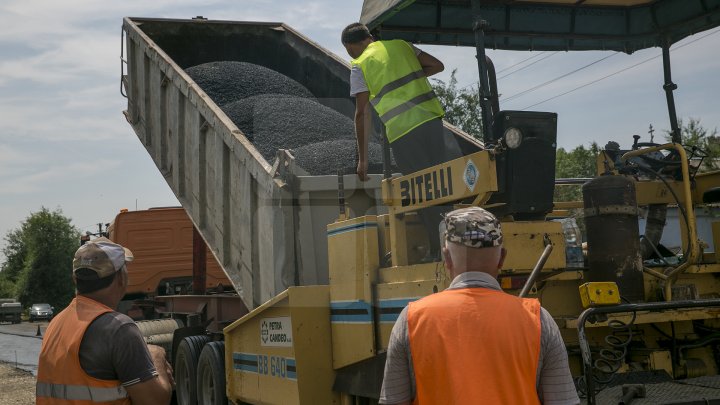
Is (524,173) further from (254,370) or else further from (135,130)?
(135,130)

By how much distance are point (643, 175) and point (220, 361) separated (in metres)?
3.39

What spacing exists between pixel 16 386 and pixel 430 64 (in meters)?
9.50

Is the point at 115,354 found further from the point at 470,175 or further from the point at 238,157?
the point at 238,157

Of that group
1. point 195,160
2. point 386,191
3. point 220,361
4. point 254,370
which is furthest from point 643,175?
point 195,160

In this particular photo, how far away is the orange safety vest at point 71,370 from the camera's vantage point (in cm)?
279

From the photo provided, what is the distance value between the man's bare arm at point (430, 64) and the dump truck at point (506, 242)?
111 millimetres

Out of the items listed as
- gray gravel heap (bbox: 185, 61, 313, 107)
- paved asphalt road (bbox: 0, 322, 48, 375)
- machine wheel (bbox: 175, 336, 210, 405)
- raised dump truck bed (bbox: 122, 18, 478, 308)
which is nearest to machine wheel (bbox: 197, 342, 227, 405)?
machine wheel (bbox: 175, 336, 210, 405)

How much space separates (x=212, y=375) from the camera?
661cm

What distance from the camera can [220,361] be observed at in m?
6.55

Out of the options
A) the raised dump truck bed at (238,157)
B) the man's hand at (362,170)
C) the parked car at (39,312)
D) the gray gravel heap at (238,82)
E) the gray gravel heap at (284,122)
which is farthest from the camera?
the parked car at (39,312)

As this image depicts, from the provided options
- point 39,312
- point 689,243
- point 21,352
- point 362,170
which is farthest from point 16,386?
point 39,312

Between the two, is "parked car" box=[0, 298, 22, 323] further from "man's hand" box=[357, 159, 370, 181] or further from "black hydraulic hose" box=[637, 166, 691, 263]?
"black hydraulic hose" box=[637, 166, 691, 263]

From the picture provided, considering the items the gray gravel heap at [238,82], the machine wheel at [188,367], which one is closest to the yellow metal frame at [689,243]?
the machine wheel at [188,367]

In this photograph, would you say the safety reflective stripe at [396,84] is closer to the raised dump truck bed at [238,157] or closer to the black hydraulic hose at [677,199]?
the raised dump truck bed at [238,157]
